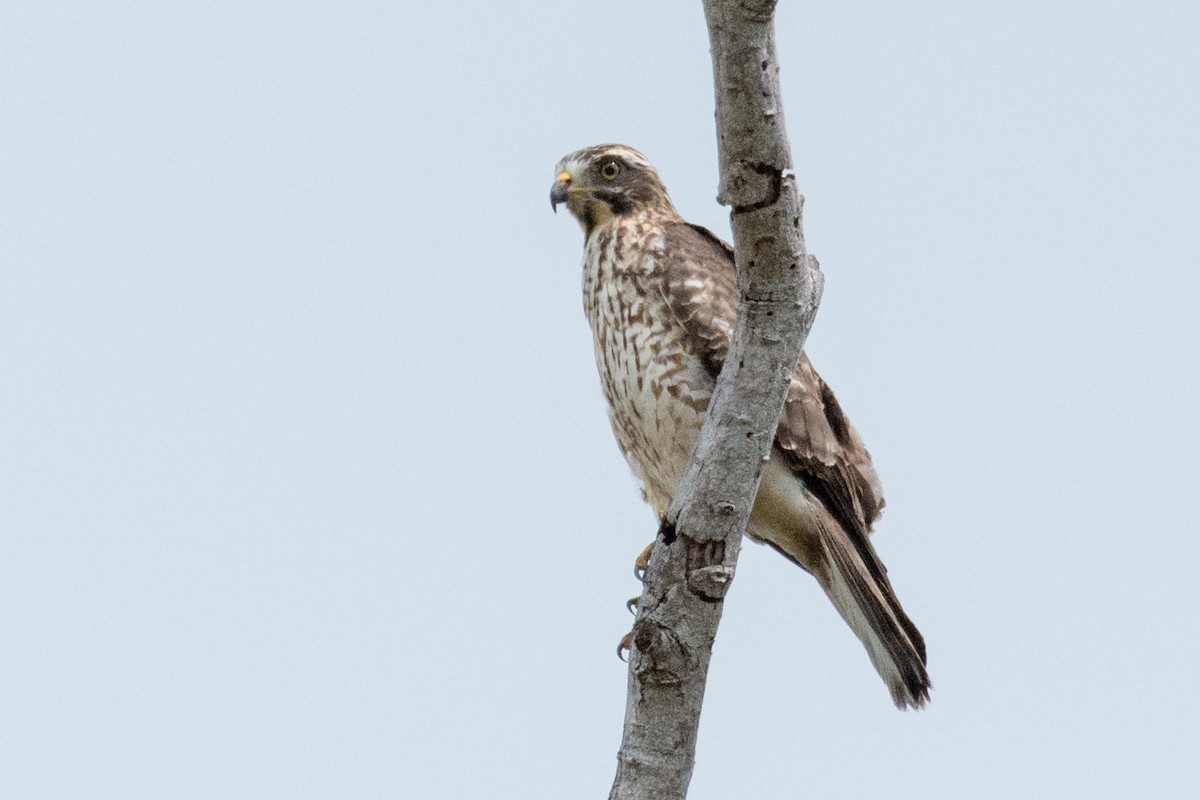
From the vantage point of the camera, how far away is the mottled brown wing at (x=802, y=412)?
6133 millimetres

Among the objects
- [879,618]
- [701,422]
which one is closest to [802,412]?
[701,422]

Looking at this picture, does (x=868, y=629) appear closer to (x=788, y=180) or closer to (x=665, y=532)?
(x=665, y=532)

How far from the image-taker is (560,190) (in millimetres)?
7289

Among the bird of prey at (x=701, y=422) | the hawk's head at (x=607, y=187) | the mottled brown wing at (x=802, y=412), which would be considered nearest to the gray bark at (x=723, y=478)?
the bird of prey at (x=701, y=422)

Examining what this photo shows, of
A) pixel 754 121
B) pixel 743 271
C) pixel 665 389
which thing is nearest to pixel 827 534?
pixel 665 389

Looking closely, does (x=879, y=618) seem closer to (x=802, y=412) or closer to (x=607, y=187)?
(x=802, y=412)

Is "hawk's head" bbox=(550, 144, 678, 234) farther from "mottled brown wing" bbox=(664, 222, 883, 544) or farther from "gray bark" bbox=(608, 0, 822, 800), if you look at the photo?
"gray bark" bbox=(608, 0, 822, 800)

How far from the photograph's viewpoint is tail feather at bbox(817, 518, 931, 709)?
6156 mm

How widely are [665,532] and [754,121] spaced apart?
1.34 metres

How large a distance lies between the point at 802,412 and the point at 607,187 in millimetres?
1613

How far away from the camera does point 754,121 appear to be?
408 cm

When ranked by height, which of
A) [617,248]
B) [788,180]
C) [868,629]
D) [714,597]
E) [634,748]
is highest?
[617,248]

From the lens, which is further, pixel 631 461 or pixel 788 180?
pixel 631 461

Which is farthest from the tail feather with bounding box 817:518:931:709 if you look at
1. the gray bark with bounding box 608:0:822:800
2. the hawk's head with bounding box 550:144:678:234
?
the hawk's head with bounding box 550:144:678:234
